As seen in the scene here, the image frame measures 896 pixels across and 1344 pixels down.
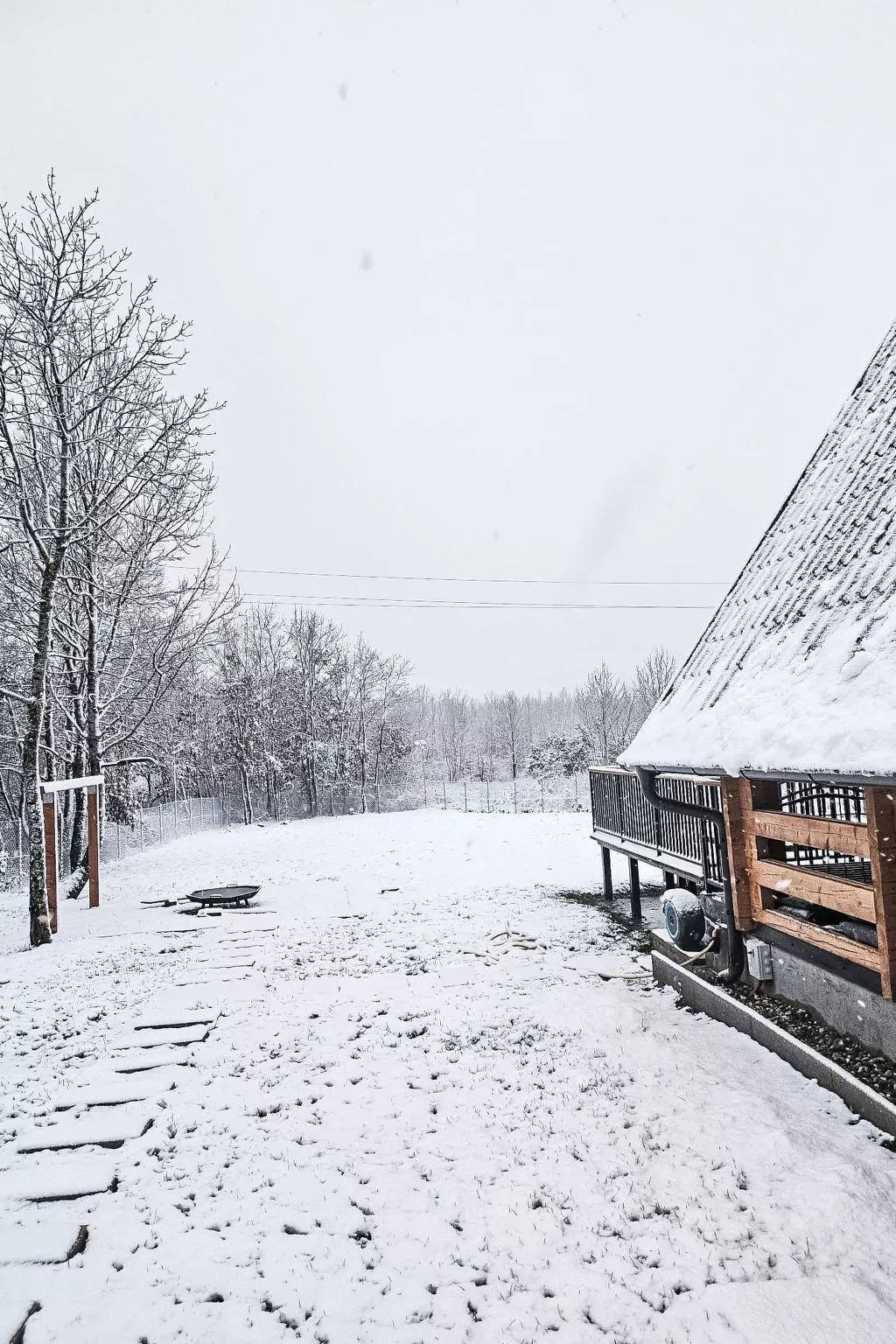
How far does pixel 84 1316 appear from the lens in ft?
9.54

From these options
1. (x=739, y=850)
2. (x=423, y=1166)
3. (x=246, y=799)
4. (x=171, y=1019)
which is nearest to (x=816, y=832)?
(x=739, y=850)

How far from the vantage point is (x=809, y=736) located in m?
3.99

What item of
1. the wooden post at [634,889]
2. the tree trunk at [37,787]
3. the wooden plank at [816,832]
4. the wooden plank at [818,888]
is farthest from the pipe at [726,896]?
the tree trunk at [37,787]

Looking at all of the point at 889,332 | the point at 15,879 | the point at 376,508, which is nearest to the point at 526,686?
the point at 376,508

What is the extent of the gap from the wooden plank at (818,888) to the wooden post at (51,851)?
31.6ft

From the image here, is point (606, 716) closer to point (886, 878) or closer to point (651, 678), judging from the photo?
point (651, 678)

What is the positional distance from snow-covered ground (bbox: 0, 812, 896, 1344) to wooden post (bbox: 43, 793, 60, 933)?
2.38m

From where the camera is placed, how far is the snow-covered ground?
2902mm

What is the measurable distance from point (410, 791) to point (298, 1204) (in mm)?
34091

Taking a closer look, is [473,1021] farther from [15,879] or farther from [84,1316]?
[15,879]

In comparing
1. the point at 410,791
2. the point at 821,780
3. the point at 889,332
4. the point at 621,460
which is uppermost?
the point at 621,460

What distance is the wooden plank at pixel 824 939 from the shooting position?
4.57 metres

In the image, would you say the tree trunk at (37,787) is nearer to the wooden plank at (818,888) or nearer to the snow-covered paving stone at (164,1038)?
the snow-covered paving stone at (164,1038)

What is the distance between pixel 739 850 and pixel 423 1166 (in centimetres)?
386
